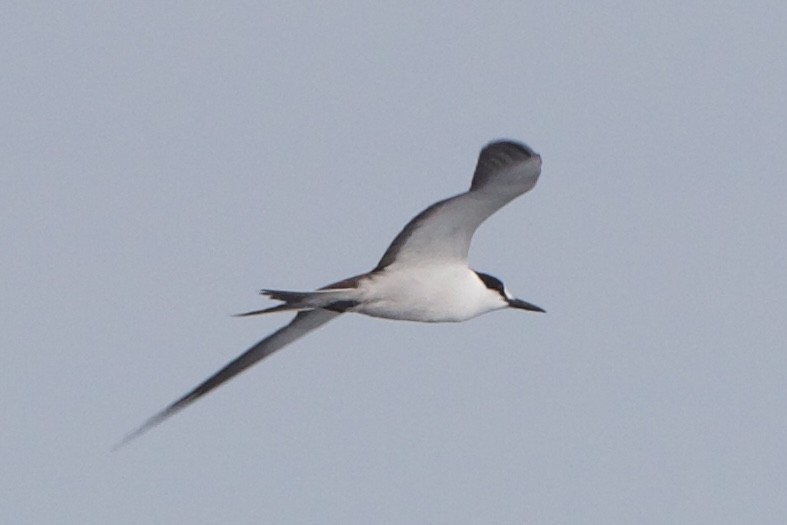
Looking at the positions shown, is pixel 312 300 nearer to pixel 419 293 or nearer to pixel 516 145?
pixel 419 293

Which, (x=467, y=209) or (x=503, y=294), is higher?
(x=467, y=209)

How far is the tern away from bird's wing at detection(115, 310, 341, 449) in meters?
0.01

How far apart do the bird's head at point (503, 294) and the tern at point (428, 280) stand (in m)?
0.02

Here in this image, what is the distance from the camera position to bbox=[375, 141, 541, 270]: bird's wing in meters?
16.5

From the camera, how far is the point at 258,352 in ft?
63.3

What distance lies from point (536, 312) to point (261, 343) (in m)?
3.36

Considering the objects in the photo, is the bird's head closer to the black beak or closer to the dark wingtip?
the black beak

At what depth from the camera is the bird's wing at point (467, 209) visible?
1648 centimetres

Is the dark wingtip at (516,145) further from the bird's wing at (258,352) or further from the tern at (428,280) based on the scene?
the bird's wing at (258,352)

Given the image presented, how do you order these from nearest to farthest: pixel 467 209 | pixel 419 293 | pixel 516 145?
pixel 516 145 → pixel 467 209 → pixel 419 293

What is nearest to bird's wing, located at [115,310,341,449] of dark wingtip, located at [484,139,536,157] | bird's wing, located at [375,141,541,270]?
bird's wing, located at [375,141,541,270]

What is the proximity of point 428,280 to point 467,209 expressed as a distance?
118cm

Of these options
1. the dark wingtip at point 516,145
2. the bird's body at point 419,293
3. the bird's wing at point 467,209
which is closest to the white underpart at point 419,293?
the bird's body at point 419,293

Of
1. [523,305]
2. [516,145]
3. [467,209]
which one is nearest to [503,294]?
[523,305]
